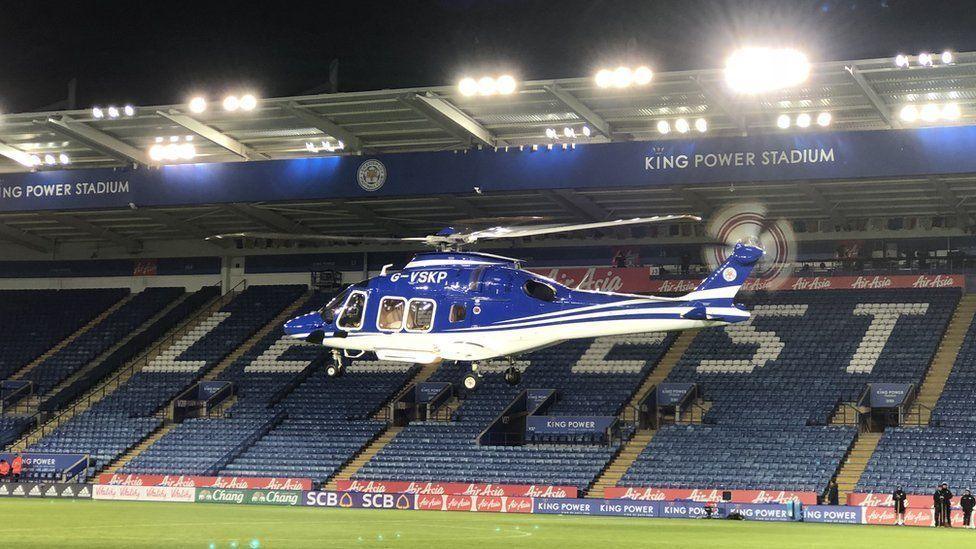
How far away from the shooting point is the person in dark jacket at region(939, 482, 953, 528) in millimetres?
33719

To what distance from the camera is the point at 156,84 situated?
136 ft

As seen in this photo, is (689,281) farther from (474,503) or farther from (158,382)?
(158,382)

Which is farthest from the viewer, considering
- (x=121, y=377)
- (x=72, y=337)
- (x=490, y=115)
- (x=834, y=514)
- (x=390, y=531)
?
(x=72, y=337)

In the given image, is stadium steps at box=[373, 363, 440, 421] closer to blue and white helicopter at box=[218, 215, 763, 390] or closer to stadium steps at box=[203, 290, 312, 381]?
stadium steps at box=[203, 290, 312, 381]

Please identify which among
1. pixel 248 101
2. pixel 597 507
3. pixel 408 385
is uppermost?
pixel 248 101

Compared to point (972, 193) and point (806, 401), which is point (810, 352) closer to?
point (806, 401)

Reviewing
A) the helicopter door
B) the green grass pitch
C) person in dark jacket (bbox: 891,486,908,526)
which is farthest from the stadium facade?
the helicopter door

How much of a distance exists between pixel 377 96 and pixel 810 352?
17.3 meters

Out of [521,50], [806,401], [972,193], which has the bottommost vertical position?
[806,401]

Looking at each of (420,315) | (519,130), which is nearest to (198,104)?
(519,130)

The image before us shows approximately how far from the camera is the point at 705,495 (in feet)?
125

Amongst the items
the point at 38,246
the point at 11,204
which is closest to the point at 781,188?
the point at 11,204

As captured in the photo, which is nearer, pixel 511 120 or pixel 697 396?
pixel 511 120

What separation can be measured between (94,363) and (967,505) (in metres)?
35.7
